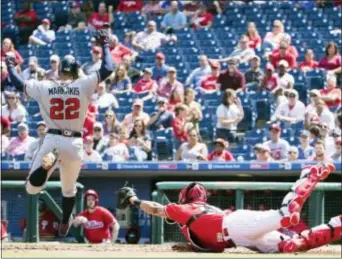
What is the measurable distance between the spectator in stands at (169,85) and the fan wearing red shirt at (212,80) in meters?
0.39

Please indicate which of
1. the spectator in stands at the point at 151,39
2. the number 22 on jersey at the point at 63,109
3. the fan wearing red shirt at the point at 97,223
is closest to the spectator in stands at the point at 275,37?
the spectator in stands at the point at 151,39

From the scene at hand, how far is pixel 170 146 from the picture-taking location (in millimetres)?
15281

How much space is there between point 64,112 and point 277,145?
4765mm

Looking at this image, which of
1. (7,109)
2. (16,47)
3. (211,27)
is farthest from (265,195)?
(16,47)

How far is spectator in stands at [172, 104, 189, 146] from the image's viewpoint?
604 inches

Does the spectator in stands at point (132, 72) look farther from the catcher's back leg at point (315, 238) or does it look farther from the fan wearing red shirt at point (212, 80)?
the catcher's back leg at point (315, 238)

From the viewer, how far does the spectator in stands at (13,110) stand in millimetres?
16469

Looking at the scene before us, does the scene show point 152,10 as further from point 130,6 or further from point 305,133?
point 305,133

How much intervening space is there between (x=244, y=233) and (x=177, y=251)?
2.29 ft

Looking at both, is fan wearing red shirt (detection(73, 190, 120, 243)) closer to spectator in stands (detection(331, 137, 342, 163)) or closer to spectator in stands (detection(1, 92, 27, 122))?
spectator in stands (detection(331, 137, 342, 163))

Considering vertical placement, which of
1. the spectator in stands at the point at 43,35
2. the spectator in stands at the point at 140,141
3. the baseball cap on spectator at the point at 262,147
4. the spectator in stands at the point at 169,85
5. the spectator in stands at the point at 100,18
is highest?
the spectator in stands at the point at 100,18

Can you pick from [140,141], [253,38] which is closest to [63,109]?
[140,141]

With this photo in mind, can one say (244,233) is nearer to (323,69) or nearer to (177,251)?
(177,251)

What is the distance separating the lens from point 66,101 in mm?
10500
